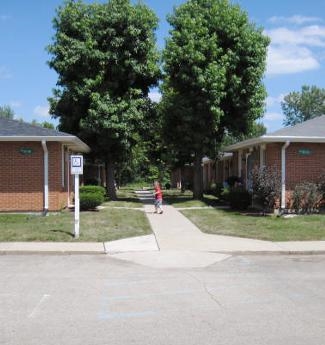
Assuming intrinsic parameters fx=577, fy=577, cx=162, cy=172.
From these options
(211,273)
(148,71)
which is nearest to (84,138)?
(148,71)

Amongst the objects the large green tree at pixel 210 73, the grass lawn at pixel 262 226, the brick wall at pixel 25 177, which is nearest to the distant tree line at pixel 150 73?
the large green tree at pixel 210 73

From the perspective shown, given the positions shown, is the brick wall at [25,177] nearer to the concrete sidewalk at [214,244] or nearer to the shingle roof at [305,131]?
the concrete sidewalk at [214,244]

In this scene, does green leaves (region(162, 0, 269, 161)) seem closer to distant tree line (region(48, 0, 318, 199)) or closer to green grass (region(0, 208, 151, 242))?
distant tree line (region(48, 0, 318, 199))

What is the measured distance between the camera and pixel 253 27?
30.0 metres

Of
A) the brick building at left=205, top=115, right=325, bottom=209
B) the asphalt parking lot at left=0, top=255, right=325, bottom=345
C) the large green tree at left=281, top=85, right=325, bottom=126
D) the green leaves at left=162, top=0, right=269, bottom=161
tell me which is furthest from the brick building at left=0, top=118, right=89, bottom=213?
the large green tree at left=281, top=85, right=325, bottom=126

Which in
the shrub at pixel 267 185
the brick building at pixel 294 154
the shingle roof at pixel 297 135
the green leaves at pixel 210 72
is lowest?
the shrub at pixel 267 185

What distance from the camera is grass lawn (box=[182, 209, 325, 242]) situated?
16.1 m

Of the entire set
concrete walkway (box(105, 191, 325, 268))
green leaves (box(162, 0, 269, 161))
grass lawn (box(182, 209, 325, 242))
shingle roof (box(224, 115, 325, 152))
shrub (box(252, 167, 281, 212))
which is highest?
green leaves (box(162, 0, 269, 161))

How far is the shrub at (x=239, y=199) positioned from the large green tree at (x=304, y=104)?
63.1m

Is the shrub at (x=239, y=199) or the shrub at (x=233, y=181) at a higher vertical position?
the shrub at (x=233, y=181)

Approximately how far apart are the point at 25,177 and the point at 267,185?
9076 mm

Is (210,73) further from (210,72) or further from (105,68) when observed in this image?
(105,68)

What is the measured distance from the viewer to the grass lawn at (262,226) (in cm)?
1609

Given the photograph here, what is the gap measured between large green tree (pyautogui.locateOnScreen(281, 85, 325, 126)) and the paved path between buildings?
241 feet
